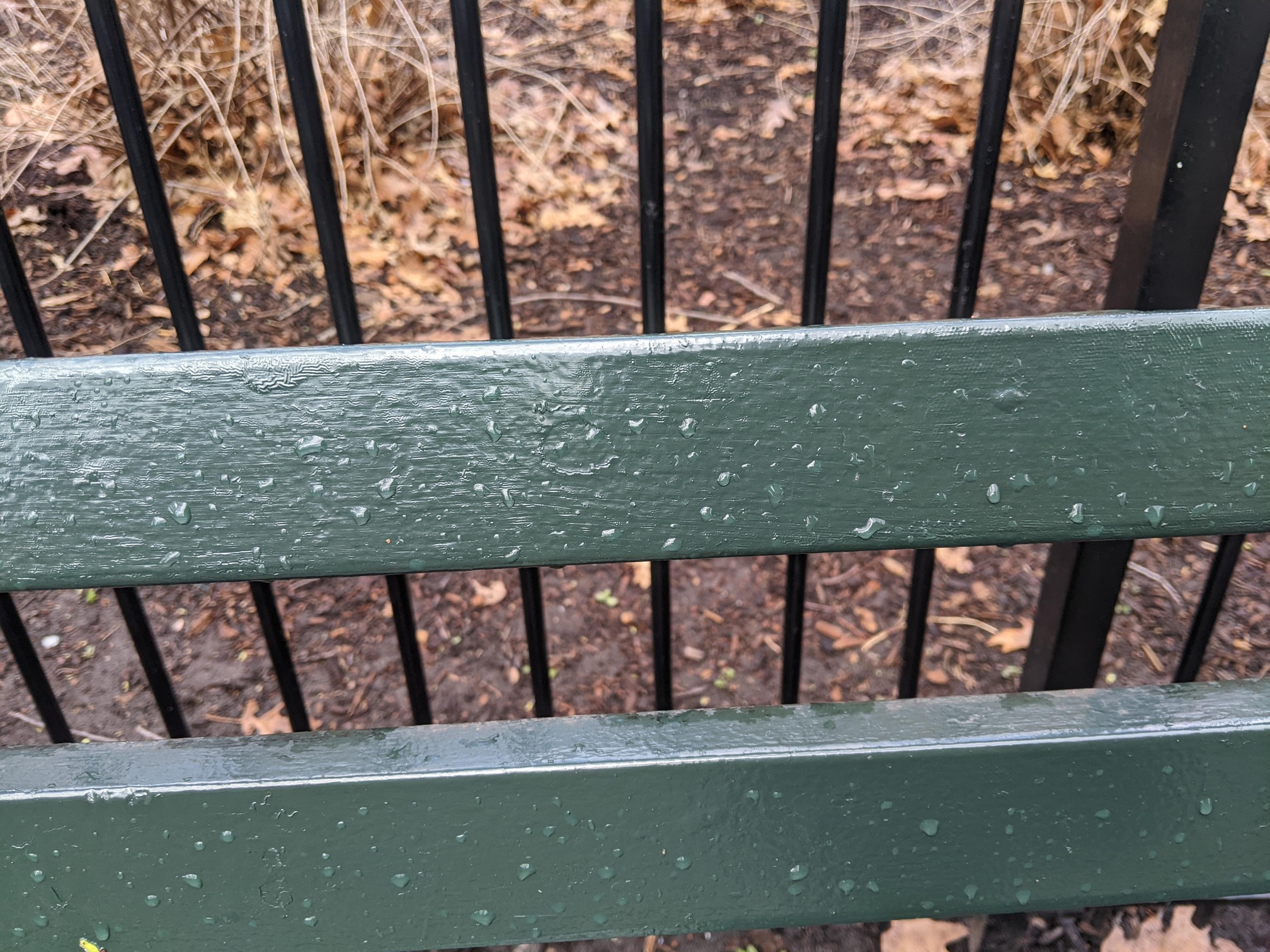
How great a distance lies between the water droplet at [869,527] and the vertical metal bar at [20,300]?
79 centimetres

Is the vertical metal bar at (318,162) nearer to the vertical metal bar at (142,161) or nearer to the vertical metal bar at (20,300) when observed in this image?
the vertical metal bar at (142,161)

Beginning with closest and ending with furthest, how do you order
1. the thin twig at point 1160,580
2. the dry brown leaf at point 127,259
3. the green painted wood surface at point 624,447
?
the green painted wood surface at point 624,447, the thin twig at point 1160,580, the dry brown leaf at point 127,259

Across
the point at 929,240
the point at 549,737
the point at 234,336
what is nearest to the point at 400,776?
the point at 549,737

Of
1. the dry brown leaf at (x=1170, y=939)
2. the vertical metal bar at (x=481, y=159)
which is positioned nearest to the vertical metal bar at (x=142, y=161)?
the vertical metal bar at (x=481, y=159)

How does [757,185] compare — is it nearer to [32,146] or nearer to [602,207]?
[602,207]

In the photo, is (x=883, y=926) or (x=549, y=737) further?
(x=883, y=926)

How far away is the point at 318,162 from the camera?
2.98ft

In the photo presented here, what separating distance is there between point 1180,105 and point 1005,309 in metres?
2.48

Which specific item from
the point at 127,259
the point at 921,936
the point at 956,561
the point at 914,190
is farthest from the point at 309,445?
the point at 914,190

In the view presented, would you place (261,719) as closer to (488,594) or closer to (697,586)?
(488,594)

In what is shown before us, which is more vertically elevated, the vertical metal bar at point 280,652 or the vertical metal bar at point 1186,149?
the vertical metal bar at point 1186,149

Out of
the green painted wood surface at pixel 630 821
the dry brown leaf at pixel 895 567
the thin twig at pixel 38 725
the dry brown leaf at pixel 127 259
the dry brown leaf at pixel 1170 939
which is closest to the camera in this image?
the green painted wood surface at pixel 630 821

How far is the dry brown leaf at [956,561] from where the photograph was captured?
9.11ft

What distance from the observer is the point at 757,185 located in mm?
3715
